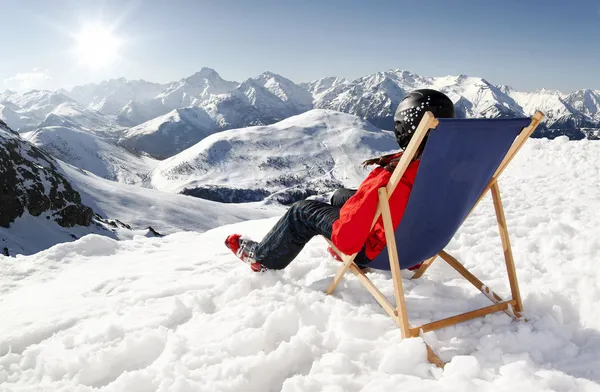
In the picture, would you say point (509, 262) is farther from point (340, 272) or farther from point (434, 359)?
point (340, 272)

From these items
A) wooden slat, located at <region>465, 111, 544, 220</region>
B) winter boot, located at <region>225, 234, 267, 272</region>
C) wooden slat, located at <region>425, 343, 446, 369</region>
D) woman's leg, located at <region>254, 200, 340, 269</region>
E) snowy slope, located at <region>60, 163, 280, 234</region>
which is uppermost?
wooden slat, located at <region>465, 111, 544, 220</region>

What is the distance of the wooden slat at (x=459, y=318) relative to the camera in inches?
130

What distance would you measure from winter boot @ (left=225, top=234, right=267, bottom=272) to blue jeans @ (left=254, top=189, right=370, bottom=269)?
0.41 feet

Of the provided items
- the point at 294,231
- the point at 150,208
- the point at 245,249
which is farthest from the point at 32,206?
the point at 294,231

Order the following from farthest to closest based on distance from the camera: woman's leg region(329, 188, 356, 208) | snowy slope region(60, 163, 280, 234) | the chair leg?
1. snowy slope region(60, 163, 280, 234)
2. woman's leg region(329, 188, 356, 208)
3. the chair leg

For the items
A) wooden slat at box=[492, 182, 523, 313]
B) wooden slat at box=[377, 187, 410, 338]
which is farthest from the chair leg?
wooden slat at box=[492, 182, 523, 313]

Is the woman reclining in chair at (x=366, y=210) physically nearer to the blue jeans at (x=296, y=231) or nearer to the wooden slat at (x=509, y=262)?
the blue jeans at (x=296, y=231)

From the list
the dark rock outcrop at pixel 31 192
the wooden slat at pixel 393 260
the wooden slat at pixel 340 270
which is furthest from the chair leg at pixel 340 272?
the dark rock outcrop at pixel 31 192

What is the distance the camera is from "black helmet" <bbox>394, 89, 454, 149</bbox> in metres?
3.59

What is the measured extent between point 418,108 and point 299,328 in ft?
7.84

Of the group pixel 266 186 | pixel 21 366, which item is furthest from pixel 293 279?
pixel 266 186

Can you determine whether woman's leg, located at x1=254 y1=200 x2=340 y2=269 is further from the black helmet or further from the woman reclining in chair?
the black helmet

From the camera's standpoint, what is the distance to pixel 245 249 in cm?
522

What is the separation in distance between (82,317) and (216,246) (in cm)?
326
